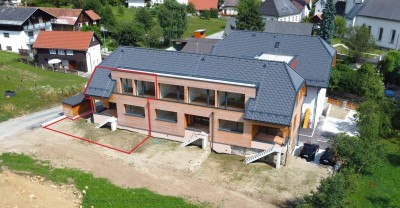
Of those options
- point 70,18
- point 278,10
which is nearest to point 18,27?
point 70,18

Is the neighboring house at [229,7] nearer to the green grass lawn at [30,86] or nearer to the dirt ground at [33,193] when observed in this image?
the green grass lawn at [30,86]

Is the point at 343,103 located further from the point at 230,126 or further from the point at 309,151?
the point at 230,126

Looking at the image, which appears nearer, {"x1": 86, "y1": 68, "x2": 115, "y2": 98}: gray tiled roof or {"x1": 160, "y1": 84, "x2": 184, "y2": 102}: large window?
{"x1": 160, "y1": 84, "x2": 184, "y2": 102}: large window

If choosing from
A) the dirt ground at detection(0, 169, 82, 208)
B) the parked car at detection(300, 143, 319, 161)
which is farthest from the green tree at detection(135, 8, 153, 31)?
the dirt ground at detection(0, 169, 82, 208)

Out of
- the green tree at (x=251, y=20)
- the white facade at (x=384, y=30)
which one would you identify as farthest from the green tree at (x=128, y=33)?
the white facade at (x=384, y=30)

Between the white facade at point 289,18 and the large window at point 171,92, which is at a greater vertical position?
the white facade at point 289,18

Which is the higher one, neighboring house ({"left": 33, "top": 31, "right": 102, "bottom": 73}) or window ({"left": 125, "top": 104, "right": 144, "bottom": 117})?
neighboring house ({"left": 33, "top": 31, "right": 102, "bottom": 73})

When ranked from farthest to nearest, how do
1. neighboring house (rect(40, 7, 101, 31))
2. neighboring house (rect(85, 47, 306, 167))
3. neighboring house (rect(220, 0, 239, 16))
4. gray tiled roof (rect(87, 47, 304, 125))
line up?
neighboring house (rect(220, 0, 239, 16)) → neighboring house (rect(40, 7, 101, 31)) → neighboring house (rect(85, 47, 306, 167)) → gray tiled roof (rect(87, 47, 304, 125))

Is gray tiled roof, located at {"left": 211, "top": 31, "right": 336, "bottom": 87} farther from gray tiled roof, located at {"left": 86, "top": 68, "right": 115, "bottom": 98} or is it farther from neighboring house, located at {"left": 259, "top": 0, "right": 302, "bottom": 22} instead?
neighboring house, located at {"left": 259, "top": 0, "right": 302, "bottom": 22}
